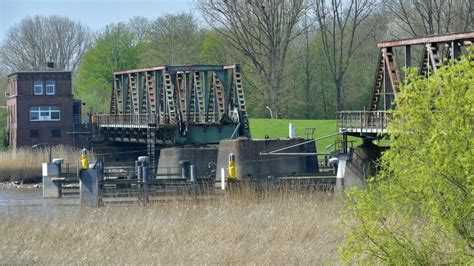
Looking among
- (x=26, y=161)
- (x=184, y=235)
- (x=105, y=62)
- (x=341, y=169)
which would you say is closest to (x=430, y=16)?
(x=26, y=161)

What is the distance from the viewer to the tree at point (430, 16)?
2712 inches

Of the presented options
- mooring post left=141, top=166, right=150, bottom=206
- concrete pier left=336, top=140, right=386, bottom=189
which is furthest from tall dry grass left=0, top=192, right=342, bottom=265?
concrete pier left=336, top=140, right=386, bottom=189

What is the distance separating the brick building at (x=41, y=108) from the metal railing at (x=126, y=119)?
20.0 feet

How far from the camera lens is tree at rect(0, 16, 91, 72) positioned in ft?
328

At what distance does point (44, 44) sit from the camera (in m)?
104

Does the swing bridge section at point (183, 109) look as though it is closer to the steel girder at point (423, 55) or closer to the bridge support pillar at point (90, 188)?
the steel girder at point (423, 55)

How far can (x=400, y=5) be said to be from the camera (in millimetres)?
74938

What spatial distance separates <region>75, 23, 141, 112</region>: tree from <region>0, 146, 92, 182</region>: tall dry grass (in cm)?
2942

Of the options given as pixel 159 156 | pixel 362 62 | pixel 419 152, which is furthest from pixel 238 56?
pixel 419 152

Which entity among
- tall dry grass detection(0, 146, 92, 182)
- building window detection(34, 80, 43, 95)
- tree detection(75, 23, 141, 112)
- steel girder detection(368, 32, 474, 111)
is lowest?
tall dry grass detection(0, 146, 92, 182)

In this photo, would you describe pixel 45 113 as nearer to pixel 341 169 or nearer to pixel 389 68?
pixel 341 169

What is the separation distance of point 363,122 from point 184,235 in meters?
17.1

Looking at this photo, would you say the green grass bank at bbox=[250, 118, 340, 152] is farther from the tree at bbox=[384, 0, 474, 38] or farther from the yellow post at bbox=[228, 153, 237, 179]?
the yellow post at bbox=[228, 153, 237, 179]

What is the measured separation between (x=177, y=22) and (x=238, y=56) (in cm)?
1140
